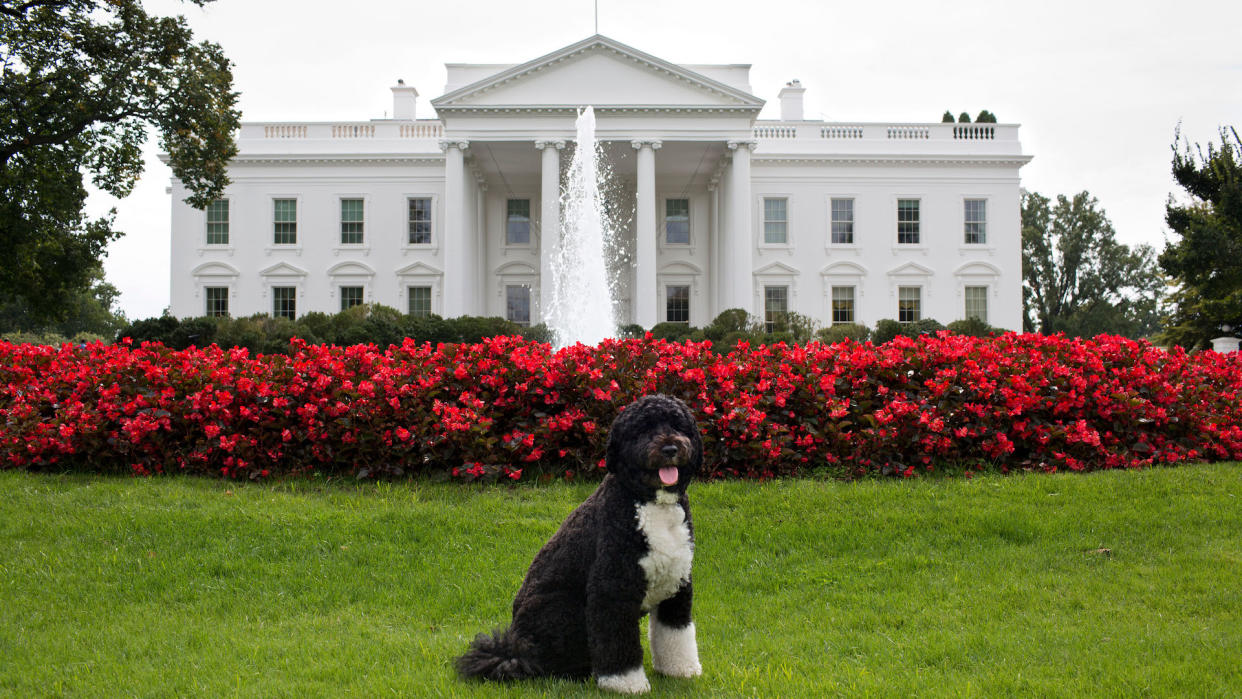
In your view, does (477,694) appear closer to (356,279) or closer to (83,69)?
(83,69)

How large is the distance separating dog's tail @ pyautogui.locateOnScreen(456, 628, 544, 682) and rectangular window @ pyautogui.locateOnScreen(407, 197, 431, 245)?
31004 mm

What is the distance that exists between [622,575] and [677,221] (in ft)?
104

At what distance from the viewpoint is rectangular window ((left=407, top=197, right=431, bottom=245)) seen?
110 feet

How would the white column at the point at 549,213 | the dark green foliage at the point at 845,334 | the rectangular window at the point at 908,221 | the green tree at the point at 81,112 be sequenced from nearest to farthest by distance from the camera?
the green tree at the point at 81,112 → the dark green foliage at the point at 845,334 → the white column at the point at 549,213 → the rectangular window at the point at 908,221

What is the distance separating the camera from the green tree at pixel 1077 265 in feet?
165

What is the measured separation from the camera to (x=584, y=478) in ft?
24.0

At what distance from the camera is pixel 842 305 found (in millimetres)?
33938

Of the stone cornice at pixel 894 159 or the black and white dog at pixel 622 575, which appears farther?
the stone cornice at pixel 894 159

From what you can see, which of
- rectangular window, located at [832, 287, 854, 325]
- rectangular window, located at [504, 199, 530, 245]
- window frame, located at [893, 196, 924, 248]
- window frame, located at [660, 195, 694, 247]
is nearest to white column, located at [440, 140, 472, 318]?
rectangular window, located at [504, 199, 530, 245]

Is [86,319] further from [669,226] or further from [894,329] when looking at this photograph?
[894,329]

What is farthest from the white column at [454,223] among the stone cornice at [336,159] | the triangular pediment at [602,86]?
the stone cornice at [336,159]

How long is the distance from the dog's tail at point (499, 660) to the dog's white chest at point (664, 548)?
60cm

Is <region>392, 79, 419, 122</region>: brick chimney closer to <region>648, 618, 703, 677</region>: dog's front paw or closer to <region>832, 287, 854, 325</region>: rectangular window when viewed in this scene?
<region>832, 287, 854, 325</region>: rectangular window

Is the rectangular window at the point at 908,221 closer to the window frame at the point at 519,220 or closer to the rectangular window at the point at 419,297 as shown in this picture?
the window frame at the point at 519,220
